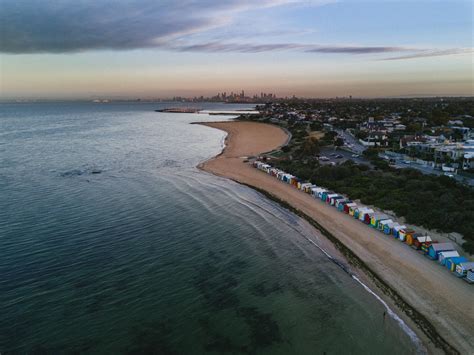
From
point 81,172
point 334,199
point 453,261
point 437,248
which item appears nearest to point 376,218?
point 437,248

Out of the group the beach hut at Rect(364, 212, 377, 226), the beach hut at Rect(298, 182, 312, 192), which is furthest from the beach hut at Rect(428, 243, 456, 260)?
the beach hut at Rect(298, 182, 312, 192)

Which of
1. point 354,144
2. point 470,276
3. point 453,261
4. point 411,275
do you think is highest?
point 354,144

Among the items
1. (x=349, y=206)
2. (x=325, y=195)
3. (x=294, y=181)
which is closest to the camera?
(x=349, y=206)

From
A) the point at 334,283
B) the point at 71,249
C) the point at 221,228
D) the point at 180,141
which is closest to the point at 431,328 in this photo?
the point at 334,283

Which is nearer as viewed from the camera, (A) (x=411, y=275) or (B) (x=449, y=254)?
(A) (x=411, y=275)

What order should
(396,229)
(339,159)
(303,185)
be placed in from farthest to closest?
(339,159)
(303,185)
(396,229)

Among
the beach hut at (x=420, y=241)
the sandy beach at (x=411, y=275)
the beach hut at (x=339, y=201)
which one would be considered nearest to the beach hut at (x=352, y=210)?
the sandy beach at (x=411, y=275)

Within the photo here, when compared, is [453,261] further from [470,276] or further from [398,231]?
[398,231]
